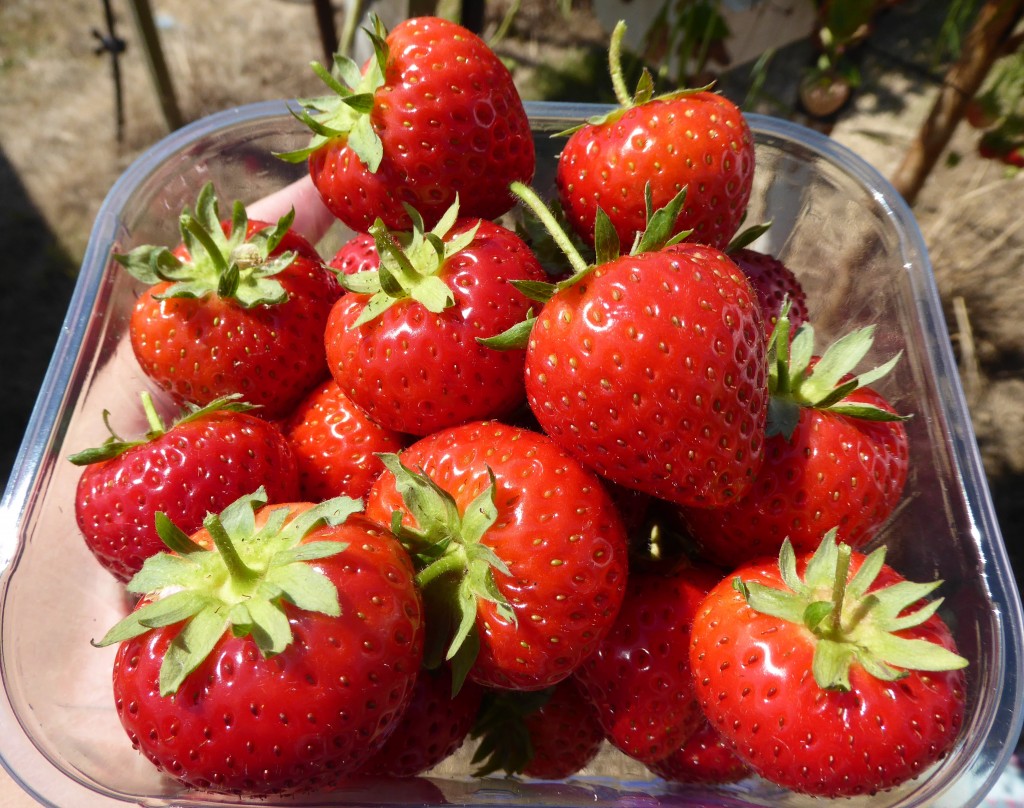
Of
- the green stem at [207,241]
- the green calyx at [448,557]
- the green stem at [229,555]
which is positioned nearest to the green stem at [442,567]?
the green calyx at [448,557]

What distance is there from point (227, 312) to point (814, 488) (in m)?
0.67

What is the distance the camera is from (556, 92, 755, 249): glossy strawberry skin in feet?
2.85

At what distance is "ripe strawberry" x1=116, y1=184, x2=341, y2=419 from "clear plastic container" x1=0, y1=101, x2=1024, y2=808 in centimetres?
17

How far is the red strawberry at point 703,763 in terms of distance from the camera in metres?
0.91

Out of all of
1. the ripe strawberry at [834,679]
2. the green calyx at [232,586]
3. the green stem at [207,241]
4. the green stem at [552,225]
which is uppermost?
the green stem at [552,225]

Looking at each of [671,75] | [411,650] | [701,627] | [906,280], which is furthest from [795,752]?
[671,75]

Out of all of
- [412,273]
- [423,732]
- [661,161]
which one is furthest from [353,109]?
[423,732]

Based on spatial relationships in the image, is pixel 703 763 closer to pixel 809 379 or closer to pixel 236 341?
pixel 809 379

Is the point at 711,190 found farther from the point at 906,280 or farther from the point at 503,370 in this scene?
the point at 906,280

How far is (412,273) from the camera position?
0.81 m

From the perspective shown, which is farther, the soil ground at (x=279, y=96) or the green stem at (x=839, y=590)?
the soil ground at (x=279, y=96)

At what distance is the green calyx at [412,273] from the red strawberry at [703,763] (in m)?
0.54

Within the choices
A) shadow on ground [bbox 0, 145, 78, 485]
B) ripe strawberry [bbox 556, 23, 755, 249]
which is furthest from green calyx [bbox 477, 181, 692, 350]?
shadow on ground [bbox 0, 145, 78, 485]

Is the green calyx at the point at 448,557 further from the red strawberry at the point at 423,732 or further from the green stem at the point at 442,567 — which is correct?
the red strawberry at the point at 423,732
